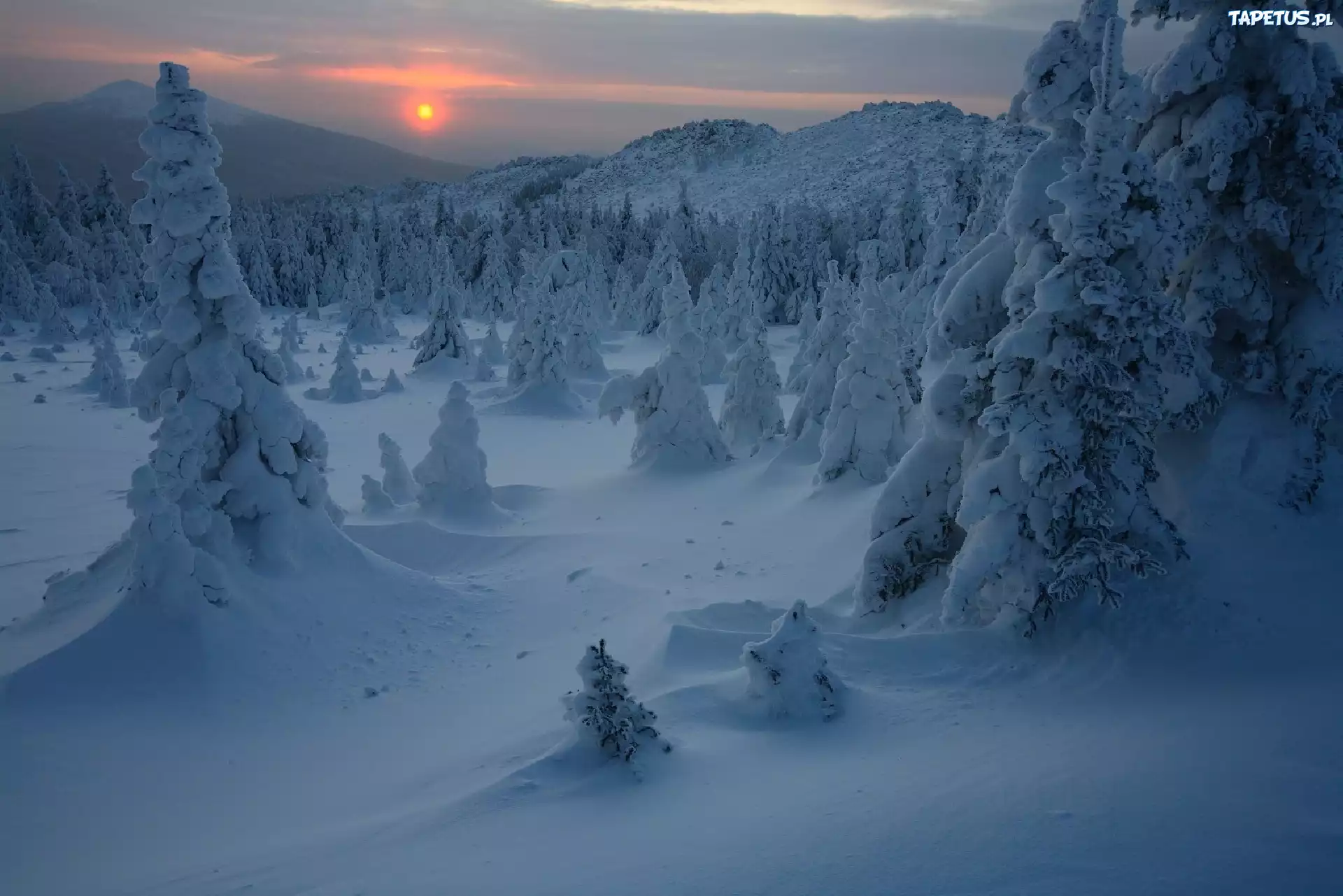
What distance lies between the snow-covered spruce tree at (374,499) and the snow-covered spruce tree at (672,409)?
26.8 feet

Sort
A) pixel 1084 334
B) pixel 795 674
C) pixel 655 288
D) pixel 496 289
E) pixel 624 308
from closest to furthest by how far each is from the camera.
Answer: pixel 795 674, pixel 1084 334, pixel 655 288, pixel 624 308, pixel 496 289

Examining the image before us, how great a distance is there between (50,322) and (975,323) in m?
62.6

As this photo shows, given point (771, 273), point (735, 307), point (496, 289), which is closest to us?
point (735, 307)

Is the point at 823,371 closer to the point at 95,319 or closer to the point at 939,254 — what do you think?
the point at 939,254

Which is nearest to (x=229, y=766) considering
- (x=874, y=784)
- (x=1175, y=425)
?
(x=874, y=784)

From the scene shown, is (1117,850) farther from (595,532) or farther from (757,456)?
(757,456)

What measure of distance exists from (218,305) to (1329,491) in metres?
15.8

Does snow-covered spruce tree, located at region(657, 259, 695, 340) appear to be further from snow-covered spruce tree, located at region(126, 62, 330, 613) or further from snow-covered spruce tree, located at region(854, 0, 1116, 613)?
snow-covered spruce tree, located at region(854, 0, 1116, 613)

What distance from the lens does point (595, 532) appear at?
66.9 feet

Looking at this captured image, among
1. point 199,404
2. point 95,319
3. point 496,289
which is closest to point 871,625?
point 199,404

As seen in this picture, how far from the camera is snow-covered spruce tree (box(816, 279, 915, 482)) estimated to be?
21094 mm

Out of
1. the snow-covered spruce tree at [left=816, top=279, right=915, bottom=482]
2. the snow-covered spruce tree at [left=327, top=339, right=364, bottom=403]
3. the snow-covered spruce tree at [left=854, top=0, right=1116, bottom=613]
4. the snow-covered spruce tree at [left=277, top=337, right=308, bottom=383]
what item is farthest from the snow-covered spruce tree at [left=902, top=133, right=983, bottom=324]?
the snow-covered spruce tree at [left=277, top=337, right=308, bottom=383]

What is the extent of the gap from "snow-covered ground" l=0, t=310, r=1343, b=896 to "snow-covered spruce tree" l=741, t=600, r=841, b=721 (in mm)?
216

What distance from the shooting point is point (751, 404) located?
101 ft
